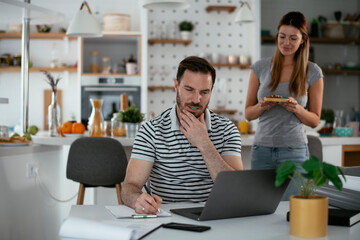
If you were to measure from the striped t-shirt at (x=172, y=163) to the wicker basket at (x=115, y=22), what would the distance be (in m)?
4.65

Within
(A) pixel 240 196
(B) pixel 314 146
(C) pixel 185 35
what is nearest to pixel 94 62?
(C) pixel 185 35

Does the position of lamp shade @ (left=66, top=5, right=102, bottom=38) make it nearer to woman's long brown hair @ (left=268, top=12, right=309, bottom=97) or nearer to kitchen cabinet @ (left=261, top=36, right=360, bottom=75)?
woman's long brown hair @ (left=268, top=12, right=309, bottom=97)

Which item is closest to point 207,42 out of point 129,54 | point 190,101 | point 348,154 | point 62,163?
point 129,54

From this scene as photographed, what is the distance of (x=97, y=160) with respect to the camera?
3225 millimetres

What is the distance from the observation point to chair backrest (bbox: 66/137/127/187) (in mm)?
3227

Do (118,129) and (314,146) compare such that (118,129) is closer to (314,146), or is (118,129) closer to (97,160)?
(97,160)

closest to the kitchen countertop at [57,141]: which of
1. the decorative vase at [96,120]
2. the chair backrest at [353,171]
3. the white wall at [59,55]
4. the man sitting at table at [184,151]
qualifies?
the decorative vase at [96,120]

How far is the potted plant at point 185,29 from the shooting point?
6.55 metres

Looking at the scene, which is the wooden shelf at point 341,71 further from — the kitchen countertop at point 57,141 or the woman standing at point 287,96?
the woman standing at point 287,96

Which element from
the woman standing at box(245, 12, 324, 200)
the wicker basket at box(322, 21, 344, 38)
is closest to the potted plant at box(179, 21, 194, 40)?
the wicker basket at box(322, 21, 344, 38)

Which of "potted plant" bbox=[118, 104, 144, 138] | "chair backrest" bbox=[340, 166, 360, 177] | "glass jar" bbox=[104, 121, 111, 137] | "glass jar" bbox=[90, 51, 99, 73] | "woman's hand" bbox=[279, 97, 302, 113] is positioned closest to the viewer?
"chair backrest" bbox=[340, 166, 360, 177]

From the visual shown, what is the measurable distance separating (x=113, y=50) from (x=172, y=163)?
503 centimetres

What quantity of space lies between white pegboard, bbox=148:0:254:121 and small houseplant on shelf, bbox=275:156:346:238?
5.43m

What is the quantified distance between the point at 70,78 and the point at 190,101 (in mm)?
5140
